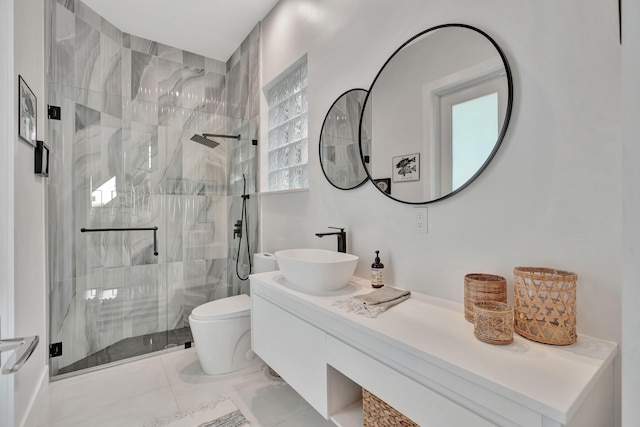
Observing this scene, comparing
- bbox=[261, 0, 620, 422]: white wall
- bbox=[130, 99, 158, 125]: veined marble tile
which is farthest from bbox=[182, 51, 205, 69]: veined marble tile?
bbox=[261, 0, 620, 422]: white wall

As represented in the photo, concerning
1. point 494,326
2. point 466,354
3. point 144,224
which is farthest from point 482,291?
point 144,224

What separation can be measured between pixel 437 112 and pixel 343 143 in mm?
662

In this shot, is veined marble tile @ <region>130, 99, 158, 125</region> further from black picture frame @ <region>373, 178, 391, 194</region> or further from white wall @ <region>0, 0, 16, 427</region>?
black picture frame @ <region>373, 178, 391, 194</region>

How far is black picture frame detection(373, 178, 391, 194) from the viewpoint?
4.94ft

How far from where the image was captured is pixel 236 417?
167 cm

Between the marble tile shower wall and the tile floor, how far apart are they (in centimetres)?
38

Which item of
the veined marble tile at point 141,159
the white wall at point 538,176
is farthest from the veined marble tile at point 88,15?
the white wall at point 538,176

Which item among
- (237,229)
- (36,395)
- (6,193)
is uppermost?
(6,193)

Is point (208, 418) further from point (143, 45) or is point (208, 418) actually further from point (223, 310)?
point (143, 45)

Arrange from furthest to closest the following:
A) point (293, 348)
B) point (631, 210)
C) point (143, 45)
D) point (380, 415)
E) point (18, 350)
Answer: point (143, 45)
point (293, 348)
point (380, 415)
point (18, 350)
point (631, 210)

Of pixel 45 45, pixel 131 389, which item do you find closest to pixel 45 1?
pixel 45 45

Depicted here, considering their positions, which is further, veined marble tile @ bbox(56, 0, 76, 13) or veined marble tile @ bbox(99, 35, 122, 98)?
veined marble tile @ bbox(99, 35, 122, 98)

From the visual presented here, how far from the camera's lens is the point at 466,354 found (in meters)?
0.80

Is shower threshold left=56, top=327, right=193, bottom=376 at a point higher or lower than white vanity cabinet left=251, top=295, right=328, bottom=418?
lower
